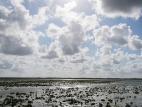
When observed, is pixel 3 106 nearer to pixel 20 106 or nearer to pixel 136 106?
pixel 20 106

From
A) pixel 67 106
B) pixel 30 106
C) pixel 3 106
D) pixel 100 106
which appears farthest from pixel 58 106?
pixel 3 106

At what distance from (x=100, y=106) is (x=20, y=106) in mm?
10312

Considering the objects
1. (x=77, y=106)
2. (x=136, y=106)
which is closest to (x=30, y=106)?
(x=77, y=106)

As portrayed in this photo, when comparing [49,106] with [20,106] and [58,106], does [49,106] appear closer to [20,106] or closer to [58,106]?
[58,106]

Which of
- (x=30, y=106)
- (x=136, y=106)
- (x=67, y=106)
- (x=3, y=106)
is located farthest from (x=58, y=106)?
(x=136, y=106)

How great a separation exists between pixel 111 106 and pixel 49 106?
8062mm

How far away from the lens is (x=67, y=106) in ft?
87.2

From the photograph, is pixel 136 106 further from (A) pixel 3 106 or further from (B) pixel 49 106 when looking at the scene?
(A) pixel 3 106

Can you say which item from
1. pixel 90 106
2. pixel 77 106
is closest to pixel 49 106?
pixel 77 106

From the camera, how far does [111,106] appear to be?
26.3 meters

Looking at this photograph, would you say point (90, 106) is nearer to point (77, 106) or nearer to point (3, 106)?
point (77, 106)

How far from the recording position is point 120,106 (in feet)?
87.5

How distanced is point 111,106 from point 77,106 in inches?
173

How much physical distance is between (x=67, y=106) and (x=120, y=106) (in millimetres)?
6930
